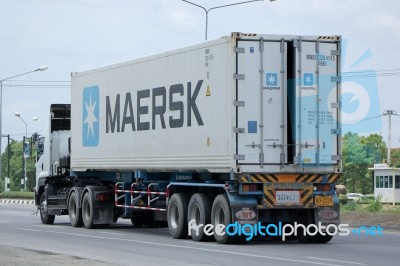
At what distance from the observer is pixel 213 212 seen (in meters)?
22.9

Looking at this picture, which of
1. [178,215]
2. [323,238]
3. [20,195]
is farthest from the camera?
[20,195]

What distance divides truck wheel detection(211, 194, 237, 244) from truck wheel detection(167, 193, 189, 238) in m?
1.29

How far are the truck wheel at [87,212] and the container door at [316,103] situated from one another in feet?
27.6

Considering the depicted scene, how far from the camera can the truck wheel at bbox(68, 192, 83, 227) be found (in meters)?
30.2

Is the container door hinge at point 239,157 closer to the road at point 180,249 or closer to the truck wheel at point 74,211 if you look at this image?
the road at point 180,249

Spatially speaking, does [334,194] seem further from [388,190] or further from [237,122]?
[388,190]

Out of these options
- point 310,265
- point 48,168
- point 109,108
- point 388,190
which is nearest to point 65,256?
point 310,265

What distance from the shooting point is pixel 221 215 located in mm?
22766

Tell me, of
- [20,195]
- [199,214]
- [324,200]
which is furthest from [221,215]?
[20,195]

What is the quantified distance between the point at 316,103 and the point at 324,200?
2.15m

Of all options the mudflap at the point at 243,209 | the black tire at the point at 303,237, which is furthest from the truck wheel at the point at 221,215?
the black tire at the point at 303,237

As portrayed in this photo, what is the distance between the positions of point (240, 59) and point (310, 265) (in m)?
6.20

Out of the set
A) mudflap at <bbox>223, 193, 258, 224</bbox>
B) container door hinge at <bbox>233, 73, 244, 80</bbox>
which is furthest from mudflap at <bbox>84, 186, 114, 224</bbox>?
container door hinge at <bbox>233, 73, 244, 80</bbox>

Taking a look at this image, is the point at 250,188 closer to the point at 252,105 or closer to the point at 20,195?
the point at 252,105
